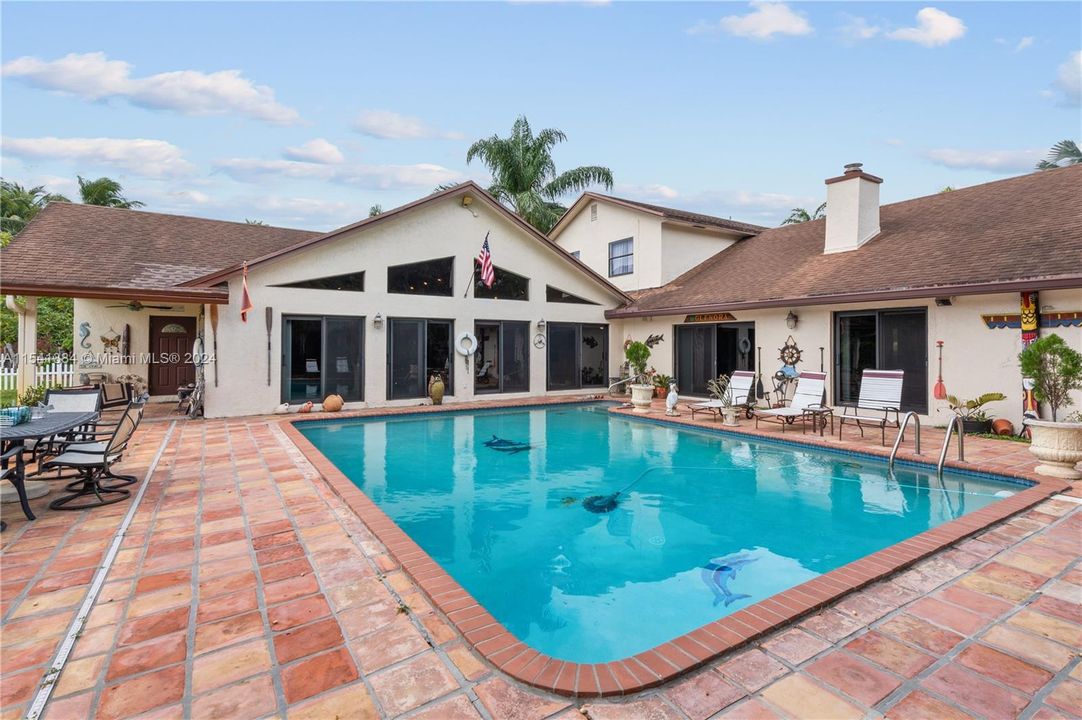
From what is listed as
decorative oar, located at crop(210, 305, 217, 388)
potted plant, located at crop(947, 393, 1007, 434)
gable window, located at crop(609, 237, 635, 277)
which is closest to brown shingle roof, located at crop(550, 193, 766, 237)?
gable window, located at crop(609, 237, 635, 277)

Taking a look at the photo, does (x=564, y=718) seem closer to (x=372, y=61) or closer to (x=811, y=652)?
(x=811, y=652)

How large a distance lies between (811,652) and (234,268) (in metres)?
11.3

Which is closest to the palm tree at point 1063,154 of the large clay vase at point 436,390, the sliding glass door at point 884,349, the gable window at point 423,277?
the sliding glass door at point 884,349

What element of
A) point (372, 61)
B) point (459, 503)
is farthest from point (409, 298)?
point (459, 503)

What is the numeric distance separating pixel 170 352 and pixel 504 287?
8972 mm

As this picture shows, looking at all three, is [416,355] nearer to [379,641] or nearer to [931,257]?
[379,641]

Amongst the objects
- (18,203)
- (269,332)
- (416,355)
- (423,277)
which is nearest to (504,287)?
(423,277)

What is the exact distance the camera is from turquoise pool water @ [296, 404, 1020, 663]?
12.2 feet

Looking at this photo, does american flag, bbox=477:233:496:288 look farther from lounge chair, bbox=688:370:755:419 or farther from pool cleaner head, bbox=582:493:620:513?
pool cleaner head, bbox=582:493:620:513

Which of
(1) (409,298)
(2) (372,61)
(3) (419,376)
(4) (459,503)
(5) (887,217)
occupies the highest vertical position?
(2) (372,61)

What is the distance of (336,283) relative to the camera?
462 inches

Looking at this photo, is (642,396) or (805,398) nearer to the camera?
(805,398)

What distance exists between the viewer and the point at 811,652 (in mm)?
2562

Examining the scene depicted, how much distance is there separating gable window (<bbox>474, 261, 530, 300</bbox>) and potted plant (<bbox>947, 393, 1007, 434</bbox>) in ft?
32.0
